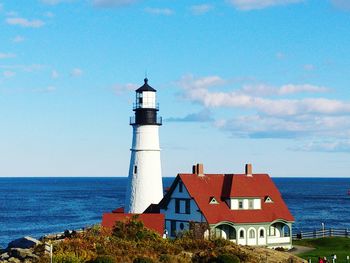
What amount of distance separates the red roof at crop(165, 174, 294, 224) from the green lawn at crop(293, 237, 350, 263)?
141 inches

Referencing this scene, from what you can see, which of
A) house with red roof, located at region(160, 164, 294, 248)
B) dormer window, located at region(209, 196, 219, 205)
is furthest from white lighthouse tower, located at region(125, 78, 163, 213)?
dormer window, located at region(209, 196, 219, 205)

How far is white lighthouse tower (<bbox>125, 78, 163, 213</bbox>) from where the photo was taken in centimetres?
5634

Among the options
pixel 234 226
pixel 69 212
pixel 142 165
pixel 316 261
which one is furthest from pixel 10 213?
pixel 316 261

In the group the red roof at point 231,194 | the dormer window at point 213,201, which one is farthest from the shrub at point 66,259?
the dormer window at point 213,201

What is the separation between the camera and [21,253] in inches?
1337

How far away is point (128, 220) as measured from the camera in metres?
43.5

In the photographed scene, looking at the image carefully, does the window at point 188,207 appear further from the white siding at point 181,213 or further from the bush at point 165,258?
the bush at point 165,258

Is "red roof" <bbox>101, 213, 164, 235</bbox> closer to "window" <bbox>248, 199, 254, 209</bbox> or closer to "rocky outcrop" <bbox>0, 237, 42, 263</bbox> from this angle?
A: "window" <bbox>248, 199, 254, 209</bbox>

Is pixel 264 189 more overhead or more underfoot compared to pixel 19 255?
more overhead

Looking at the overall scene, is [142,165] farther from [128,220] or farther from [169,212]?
[128,220]

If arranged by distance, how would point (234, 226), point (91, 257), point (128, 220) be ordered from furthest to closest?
1. point (234, 226)
2. point (128, 220)
3. point (91, 257)

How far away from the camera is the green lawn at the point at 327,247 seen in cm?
4758

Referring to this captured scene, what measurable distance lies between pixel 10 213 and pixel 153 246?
260 feet

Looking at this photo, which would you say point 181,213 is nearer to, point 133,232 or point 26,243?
point 133,232
